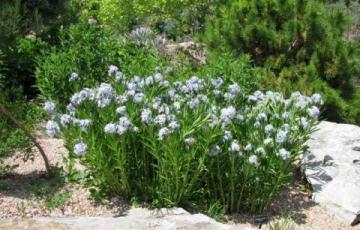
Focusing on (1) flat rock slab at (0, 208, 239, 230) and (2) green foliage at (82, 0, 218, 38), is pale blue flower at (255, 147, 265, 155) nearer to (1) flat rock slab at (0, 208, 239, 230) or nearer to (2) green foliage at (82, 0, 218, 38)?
(1) flat rock slab at (0, 208, 239, 230)

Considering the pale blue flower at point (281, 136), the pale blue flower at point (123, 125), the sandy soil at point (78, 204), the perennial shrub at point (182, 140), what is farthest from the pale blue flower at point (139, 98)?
the pale blue flower at point (281, 136)

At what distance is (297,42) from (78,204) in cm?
363

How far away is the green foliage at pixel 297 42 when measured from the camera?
679 centimetres

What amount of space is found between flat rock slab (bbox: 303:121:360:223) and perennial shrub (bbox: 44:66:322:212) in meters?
0.49

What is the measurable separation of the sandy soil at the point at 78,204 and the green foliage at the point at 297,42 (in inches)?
82.9

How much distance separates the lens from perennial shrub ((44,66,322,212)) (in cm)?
404

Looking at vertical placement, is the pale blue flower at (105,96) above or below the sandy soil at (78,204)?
above

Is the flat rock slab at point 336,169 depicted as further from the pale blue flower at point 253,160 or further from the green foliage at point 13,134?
the green foliage at point 13,134

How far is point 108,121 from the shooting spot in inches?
164

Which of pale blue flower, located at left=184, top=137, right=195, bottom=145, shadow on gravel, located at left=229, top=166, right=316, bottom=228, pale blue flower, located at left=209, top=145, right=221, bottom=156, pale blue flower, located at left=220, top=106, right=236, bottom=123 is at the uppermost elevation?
pale blue flower, located at left=220, top=106, right=236, bottom=123

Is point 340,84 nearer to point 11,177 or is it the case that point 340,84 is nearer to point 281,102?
point 281,102

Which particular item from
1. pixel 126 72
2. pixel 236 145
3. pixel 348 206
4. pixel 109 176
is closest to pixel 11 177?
pixel 109 176

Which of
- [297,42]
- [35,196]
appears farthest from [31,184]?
[297,42]

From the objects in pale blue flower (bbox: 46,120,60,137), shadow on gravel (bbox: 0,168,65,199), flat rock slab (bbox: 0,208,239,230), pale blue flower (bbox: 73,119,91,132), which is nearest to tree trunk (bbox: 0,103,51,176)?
shadow on gravel (bbox: 0,168,65,199)
